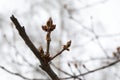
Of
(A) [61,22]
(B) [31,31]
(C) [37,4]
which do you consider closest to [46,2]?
(C) [37,4]

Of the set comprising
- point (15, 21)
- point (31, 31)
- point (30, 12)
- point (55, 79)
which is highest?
point (30, 12)

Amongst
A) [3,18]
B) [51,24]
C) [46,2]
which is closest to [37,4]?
[46,2]

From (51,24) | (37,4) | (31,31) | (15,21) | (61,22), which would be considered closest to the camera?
(15,21)

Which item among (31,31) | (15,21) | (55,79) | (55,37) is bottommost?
(55,79)

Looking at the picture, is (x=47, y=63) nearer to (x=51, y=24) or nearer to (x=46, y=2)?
(x=51, y=24)

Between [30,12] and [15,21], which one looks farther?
[30,12]

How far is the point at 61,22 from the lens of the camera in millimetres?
10008

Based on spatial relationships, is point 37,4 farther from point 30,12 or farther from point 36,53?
point 36,53

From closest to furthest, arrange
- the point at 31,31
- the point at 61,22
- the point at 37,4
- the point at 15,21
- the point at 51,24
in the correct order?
1. the point at 15,21
2. the point at 51,24
3. the point at 61,22
4. the point at 31,31
5. the point at 37,4

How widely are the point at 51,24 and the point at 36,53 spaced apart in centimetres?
11

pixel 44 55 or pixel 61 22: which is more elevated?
pixel 61 22

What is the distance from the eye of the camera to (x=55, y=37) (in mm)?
10633

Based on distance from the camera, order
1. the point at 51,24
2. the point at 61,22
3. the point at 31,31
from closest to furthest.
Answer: the point at 51,24 → the point at 61,22 → the point at 31,31

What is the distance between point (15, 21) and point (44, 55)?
5.2 inches
